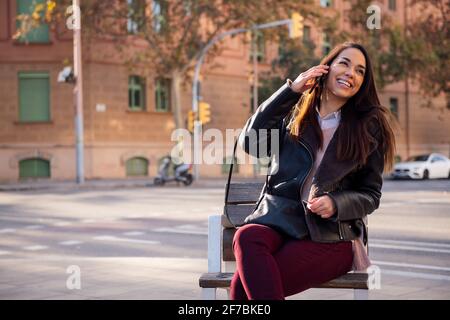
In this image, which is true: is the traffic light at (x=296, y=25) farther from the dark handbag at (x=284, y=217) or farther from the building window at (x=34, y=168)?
the dark handbag at (x=284, y=217)

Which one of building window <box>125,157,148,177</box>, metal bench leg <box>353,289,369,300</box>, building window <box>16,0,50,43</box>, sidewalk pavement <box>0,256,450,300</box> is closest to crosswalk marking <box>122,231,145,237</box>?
sidewalk pavement <box>0,256,450,300</box>

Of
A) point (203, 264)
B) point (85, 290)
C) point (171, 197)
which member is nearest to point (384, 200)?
point (171, 197)

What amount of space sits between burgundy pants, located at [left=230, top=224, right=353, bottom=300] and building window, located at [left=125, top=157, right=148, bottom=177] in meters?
30.6

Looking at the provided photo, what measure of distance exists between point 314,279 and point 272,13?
27.8m

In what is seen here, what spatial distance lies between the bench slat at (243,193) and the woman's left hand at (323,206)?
2.96 ft

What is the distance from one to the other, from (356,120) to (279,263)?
2.97 feet

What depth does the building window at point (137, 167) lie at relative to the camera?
34.5 meters

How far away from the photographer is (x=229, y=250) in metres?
4.73

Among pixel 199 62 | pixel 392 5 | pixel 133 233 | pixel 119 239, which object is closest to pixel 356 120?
pixel 119 239

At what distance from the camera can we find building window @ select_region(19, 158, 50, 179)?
32.7m

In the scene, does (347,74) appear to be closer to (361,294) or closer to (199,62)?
(361,294)

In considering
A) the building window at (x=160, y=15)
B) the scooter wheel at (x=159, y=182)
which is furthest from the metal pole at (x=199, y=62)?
the building window at (x=160, y=15)

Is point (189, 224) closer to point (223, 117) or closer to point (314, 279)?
point (314, 279)
